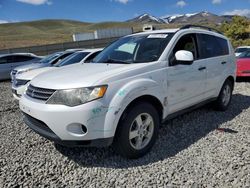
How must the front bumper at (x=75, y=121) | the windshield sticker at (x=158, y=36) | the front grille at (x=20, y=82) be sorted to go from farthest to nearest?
the front grille at (x=20, y=82) → the windshield sticker at (x=158, y=36) → the front bumper at (x=75, y=121)

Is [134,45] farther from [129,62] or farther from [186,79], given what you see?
[186,79]

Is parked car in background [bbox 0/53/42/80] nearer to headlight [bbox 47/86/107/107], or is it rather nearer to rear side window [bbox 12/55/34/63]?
rear side window [bbox 12/55/34/63]

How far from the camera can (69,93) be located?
10.3 ft

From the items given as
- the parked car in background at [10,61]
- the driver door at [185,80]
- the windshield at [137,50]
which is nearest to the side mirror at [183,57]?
the driver door at [185,80]

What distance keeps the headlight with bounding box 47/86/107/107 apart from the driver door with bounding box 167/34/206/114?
1.21 metres

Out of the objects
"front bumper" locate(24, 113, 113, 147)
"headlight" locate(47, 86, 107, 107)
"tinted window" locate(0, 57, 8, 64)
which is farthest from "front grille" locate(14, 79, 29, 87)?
"tinted window" locate(0, 57, 8, 64)

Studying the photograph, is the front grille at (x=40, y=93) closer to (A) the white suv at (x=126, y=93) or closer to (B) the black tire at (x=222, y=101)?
(A) the white suv at (x=126, y=93)

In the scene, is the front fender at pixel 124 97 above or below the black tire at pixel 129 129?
above

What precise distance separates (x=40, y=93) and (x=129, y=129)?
1.20 metres

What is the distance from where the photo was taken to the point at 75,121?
3.11 m

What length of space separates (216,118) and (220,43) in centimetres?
152

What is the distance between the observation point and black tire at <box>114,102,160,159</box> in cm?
334

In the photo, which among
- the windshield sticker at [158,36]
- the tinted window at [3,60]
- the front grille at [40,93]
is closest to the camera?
the front grille at [40,93]

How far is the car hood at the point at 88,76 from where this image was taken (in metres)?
3.20
